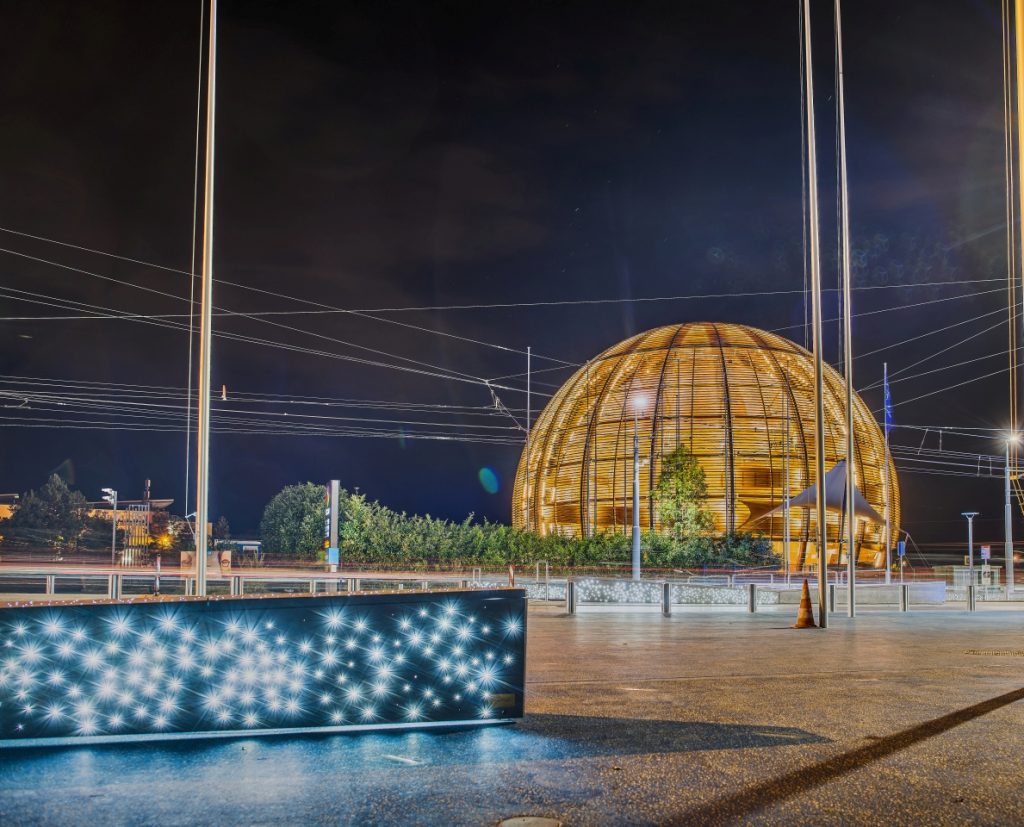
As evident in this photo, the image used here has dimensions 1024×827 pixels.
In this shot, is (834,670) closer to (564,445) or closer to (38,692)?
(38,692)

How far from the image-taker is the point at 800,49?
1989 cm

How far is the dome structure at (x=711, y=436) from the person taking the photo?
175 ft

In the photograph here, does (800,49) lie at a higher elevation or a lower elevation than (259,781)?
higher

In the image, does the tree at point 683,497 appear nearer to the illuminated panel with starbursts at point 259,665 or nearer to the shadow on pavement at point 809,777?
the shadow on pavement at point 809,777

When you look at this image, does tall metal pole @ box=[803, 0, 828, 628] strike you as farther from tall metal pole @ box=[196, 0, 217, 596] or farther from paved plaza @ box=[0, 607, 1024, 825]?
tall metal pole @ box=[196, 0, 217, 596]

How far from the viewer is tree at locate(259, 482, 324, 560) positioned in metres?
62.7

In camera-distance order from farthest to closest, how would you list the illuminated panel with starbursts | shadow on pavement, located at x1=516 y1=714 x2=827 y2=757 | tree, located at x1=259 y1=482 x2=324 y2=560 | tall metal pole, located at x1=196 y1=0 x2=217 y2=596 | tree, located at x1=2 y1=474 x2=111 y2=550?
tree, located at x1=2 y1=474 x2=111 y2=550
tree, located at x1=259 y1=482 x2=324 y2=560
tall metal pole, located at x1=196 y1=0 x2=217 y2=596
the illuminated panel with starbursts
shadow on pavement, located at x1=516 y1=714 x2=827 y2=757

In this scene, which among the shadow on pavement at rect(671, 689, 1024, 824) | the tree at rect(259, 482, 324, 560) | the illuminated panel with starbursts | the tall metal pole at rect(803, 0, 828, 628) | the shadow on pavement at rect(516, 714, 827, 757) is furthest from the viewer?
the tree at rect(259, 482, 324, 560)

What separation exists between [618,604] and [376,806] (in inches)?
1038

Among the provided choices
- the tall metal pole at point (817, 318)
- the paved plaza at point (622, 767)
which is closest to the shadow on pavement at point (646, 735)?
the paved plaza at point (622, 767)

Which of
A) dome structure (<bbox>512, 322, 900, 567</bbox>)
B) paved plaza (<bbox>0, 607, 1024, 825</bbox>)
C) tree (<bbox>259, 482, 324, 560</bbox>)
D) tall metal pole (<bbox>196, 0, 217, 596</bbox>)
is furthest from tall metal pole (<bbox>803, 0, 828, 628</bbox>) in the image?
tree (<bbox>259, 482, 324, 560</bbox>)

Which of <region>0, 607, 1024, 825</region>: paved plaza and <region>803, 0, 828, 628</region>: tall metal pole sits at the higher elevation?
<region>803, 0, 828, 628</region>: tall metal pole

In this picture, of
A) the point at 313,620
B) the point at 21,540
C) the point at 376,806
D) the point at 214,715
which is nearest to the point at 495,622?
the point at 313,620

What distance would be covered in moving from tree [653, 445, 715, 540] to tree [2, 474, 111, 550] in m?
49.6
